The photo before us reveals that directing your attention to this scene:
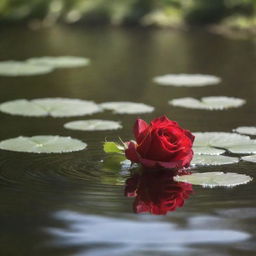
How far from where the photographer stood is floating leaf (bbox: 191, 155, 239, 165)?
5.90 ft

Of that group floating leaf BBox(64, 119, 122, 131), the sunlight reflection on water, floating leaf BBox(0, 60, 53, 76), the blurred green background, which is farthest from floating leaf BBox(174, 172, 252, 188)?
the blurred green background

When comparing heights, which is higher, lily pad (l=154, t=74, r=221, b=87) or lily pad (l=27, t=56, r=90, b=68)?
lily pad (l=27, t=56, r=90, b=68)

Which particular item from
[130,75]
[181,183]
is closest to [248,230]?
[181,183]

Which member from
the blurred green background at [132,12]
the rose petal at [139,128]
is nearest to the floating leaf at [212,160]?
the rose petal at [139,128]

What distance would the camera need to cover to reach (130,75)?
3.16m

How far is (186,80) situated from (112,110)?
56 centimetres

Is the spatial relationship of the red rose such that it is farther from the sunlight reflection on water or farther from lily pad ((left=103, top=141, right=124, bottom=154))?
the sunlight reflection on water

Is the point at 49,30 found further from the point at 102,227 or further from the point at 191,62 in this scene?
the point at 102,227

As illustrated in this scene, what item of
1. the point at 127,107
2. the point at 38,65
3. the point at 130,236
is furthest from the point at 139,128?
the point at 38,65

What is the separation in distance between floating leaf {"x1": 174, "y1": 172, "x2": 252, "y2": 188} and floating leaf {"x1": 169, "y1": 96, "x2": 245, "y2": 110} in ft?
2.65

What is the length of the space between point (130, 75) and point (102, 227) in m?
1.78

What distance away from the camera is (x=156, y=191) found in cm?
165

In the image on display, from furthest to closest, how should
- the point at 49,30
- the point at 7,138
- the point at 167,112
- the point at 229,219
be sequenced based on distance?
the point at 49,30, the point at 167,112, the point at 7,138, the point at 229,219

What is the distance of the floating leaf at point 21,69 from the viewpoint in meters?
3.09
